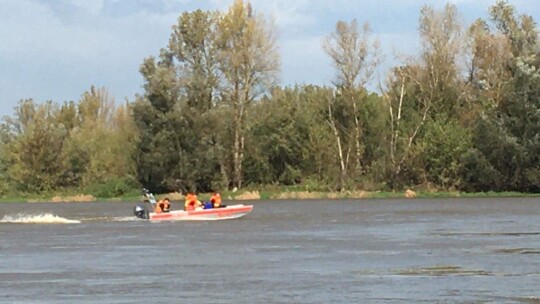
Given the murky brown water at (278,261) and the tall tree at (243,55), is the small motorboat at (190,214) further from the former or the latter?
the tall tree at (243,55)

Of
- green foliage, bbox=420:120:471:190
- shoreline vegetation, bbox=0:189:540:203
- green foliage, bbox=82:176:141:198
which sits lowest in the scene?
shoreline vegetation, bbox=0:189:540:203

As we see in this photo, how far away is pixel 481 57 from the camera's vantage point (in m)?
89.3

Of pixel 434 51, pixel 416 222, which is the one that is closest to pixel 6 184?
pixel 434 51

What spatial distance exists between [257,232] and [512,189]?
4411cm

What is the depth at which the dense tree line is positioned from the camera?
8419cm

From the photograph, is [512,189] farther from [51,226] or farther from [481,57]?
[51,226]

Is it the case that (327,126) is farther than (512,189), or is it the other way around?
(327,126)

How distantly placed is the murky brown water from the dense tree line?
31319 millimetres

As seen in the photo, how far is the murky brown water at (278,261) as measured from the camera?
23047 mm

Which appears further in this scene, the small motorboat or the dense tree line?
the dense tree line

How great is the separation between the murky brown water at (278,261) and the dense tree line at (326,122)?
31319mm

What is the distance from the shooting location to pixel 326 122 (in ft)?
299

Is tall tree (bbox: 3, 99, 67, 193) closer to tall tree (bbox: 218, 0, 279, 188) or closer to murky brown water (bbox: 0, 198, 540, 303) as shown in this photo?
tall tree (bbox: 218, 0, 279, 188)

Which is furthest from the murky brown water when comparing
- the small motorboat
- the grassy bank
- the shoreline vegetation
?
the grassy bank
